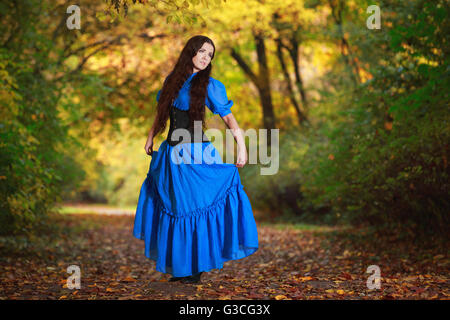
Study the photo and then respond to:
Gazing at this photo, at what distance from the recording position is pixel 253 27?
14891mm

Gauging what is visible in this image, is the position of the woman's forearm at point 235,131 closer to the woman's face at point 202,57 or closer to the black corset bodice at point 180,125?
the black corset bodice at point 180,125

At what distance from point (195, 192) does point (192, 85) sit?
3.12 feet

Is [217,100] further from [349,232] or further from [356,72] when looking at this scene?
[356,72]

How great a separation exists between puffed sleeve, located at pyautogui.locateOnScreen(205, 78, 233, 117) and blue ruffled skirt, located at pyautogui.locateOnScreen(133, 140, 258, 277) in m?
0.33

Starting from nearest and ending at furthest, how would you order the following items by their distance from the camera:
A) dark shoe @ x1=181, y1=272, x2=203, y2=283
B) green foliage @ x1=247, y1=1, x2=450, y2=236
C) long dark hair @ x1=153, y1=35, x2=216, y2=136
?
long dark hair @ x1=153, y1=35, x2=216, y2=136 < dark shoe @ x1=181, y1=272, x2=203, y2=283 < green foliage @ x1=247, y1=1, x2=450, y2=236

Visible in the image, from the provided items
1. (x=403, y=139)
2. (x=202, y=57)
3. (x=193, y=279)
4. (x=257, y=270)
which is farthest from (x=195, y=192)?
(x=403, y=139)

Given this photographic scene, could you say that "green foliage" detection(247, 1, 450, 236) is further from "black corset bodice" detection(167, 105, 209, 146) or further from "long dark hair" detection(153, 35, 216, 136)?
"black corset bodice" detection(167, 105, 209, 146)

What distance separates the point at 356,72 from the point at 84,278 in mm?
9536

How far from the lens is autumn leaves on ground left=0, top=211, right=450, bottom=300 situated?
427cm

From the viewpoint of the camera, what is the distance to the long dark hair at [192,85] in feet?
14.4

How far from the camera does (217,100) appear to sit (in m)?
4.42

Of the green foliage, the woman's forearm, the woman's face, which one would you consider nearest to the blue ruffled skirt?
the woman's forearm

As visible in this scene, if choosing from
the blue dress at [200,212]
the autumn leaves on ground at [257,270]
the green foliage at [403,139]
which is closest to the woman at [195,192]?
the blue dress at [200,212]
